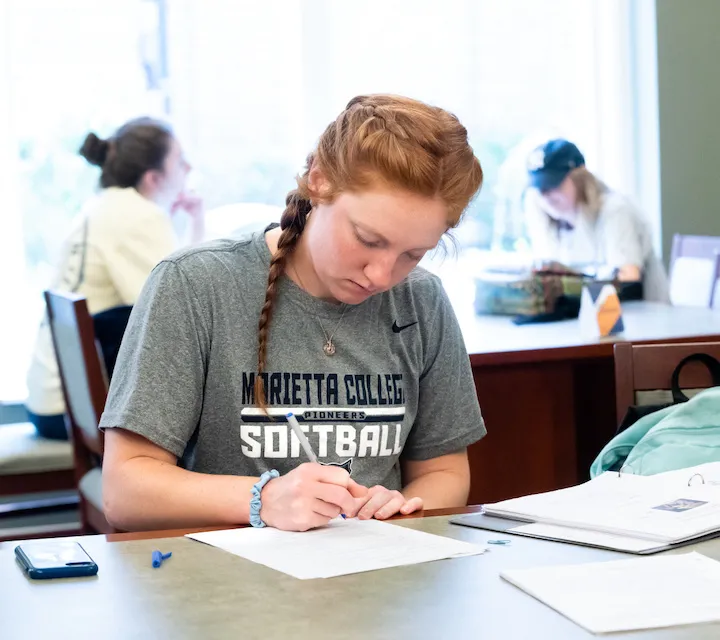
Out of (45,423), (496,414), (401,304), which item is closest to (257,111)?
(45,423)

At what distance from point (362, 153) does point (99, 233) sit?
190 cm

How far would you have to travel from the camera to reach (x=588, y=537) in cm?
112

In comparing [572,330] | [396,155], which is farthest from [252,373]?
[572,330]

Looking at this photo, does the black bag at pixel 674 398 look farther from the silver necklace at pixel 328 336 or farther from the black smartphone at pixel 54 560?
the black smartphone at pixel 54 560

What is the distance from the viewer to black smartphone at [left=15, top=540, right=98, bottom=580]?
3.25 ft

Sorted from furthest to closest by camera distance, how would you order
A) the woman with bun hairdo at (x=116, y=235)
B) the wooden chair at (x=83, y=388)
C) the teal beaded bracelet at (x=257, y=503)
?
the woman with bun hairdo at (x=116, y=235) < the wooden chair at (x=83, y=388) < the teal beaded bracelet at (x=257, y=503)

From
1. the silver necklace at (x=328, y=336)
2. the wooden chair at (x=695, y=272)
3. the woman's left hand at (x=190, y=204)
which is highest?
the woman's left hand at (x=190, y=204)

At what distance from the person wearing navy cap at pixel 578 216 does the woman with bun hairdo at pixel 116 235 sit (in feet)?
4.36

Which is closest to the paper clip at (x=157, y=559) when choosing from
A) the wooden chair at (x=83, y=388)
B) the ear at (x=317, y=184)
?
the ear at (x=317, y=184)

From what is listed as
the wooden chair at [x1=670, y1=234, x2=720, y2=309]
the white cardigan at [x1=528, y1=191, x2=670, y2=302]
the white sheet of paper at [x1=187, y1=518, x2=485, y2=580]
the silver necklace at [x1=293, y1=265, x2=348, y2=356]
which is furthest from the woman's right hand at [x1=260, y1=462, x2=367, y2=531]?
A: the wooden chair at [x1=670, y1=234, x2=720, y2=309]

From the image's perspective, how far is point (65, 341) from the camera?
8.07 feet

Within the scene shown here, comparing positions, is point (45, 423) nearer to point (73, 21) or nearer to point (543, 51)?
point (73, 21)

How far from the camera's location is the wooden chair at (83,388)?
228cm

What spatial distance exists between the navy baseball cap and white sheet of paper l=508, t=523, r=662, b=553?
2.81 metres
